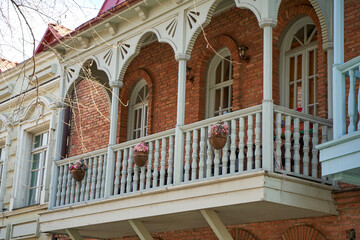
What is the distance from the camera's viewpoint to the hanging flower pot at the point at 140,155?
1055cm

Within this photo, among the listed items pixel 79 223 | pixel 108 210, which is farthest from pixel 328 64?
pixel 79 223

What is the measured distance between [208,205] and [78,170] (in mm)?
3512

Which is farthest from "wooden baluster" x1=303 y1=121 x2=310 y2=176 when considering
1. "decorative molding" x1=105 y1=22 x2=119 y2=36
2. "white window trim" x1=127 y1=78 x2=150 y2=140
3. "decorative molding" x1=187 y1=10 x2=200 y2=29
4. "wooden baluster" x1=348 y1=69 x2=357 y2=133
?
"white window trim" x1=127 y1=78 x2=150 y2=140

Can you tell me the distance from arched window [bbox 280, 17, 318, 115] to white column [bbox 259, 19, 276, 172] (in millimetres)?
1780

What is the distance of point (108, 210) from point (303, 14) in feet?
15.5

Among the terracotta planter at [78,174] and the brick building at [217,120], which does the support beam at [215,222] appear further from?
the terracotta planter at [78,174]

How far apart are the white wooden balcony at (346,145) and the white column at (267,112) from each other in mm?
905

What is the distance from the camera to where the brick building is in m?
8.71

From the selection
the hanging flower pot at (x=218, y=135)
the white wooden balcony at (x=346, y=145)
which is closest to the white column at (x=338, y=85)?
the white wooden balcony at (x=346, y=145)

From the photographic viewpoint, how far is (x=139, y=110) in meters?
14.5

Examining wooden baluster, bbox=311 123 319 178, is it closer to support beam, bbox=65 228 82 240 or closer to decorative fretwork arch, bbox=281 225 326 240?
decorative fretwork arch, bbox=281 225 326 240

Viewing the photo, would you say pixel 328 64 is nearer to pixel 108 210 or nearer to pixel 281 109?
pixel 281 109

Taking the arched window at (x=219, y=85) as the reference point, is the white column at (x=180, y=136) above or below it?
below

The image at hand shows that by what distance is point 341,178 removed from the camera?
7801 millimetres
